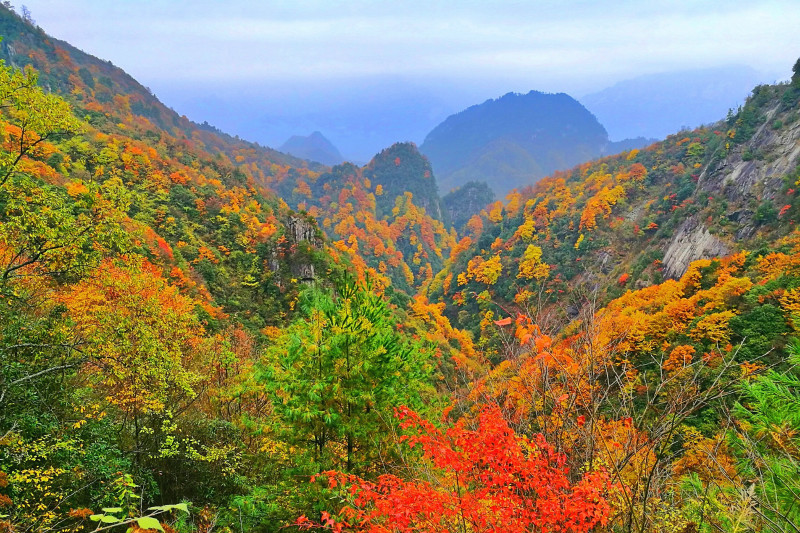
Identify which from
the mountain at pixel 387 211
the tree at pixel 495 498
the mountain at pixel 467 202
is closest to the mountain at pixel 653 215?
the tree at pixel 495 498

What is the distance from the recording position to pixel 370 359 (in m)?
8.91

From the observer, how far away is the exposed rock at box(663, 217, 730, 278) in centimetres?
3859

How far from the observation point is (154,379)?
10.4m

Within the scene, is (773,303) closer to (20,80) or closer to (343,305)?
(343,305)

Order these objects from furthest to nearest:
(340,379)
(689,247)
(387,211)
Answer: (387,211)
(689,247)
(340,379)

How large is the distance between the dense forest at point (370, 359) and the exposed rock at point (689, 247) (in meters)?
0.33

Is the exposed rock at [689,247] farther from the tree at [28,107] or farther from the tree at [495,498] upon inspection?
the tree at [28,107]

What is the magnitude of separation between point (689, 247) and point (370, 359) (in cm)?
4538

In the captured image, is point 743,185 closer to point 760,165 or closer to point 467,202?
point 760,165

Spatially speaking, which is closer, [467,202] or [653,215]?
[653,215]

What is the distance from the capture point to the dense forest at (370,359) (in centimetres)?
574

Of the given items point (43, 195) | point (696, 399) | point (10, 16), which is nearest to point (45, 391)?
point (43, 195)

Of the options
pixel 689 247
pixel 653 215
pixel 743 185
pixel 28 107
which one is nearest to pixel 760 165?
pixel 743 185

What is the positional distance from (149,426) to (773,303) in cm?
2813
